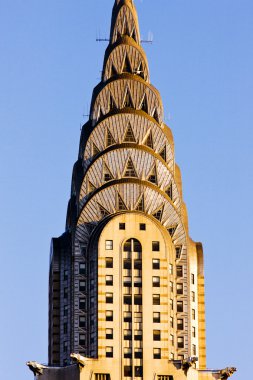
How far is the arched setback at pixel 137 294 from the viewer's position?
172250 mm

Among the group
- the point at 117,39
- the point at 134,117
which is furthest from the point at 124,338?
the point at 117,39

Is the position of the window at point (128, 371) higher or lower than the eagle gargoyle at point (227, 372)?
lower

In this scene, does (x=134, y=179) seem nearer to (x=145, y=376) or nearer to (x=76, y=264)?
(x=76, y=264)

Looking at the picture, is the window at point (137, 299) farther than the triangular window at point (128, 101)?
No

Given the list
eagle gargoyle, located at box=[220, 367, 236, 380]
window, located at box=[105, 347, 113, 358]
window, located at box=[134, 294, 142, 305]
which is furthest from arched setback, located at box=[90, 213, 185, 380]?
eagle gargoyle, located at box=[220, 367, 236, 380]

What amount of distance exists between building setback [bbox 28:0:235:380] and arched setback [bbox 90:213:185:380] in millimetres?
112

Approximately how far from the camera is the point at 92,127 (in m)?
185

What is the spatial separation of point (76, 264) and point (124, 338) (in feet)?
37.2

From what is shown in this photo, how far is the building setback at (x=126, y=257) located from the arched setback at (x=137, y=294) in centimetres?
11

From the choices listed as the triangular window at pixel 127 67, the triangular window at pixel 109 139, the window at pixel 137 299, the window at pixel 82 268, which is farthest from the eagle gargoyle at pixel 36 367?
the triangular window at pixel 127 67

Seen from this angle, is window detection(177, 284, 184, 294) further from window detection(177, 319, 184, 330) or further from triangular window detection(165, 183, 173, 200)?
triangular window detection(165, 183, 173, 200)

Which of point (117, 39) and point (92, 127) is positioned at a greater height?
point (117, 39)

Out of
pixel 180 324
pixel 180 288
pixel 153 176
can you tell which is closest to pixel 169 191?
pixel 153 176

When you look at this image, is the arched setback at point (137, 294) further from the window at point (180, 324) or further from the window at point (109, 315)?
the window at point (180, 324)
